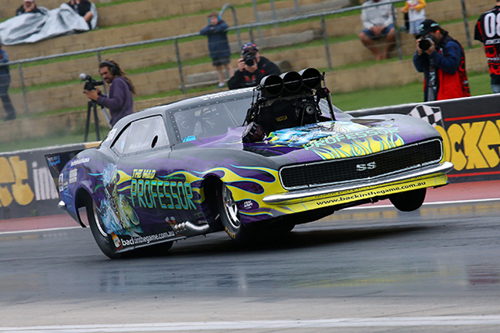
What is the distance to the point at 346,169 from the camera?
7441 millimetres

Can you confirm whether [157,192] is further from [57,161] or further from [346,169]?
[57,161]

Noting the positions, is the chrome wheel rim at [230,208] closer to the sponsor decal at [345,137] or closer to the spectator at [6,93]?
the sponsor decal at [345,137]

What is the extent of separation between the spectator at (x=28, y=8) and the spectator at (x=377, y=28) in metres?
11.5

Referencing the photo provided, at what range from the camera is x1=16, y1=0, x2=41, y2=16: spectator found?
2508 cm

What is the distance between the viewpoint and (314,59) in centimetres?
1811

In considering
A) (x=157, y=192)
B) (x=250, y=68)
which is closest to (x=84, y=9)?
(x=250, y=68)

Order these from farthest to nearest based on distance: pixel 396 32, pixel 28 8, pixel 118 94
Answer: pixel 28 8, pixel 396 32, pixel 118 94

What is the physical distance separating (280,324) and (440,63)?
8.38 m

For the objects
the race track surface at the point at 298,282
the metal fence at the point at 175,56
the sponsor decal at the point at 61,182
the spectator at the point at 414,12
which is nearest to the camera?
the race track surface at the point at 298,282

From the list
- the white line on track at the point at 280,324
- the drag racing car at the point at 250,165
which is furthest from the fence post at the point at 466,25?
the white line on track at the point at 280,324

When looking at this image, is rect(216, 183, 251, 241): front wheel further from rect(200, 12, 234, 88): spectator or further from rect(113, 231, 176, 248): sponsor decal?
rect(200, 12, 234, 88): spectator

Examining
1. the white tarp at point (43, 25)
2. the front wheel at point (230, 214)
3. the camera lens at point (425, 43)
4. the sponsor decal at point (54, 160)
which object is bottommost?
the front wheel at point (230, 214)

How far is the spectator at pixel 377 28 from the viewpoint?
17.1 meters

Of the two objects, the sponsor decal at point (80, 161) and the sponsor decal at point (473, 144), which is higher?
the sponsor decal at point (80, 161)
